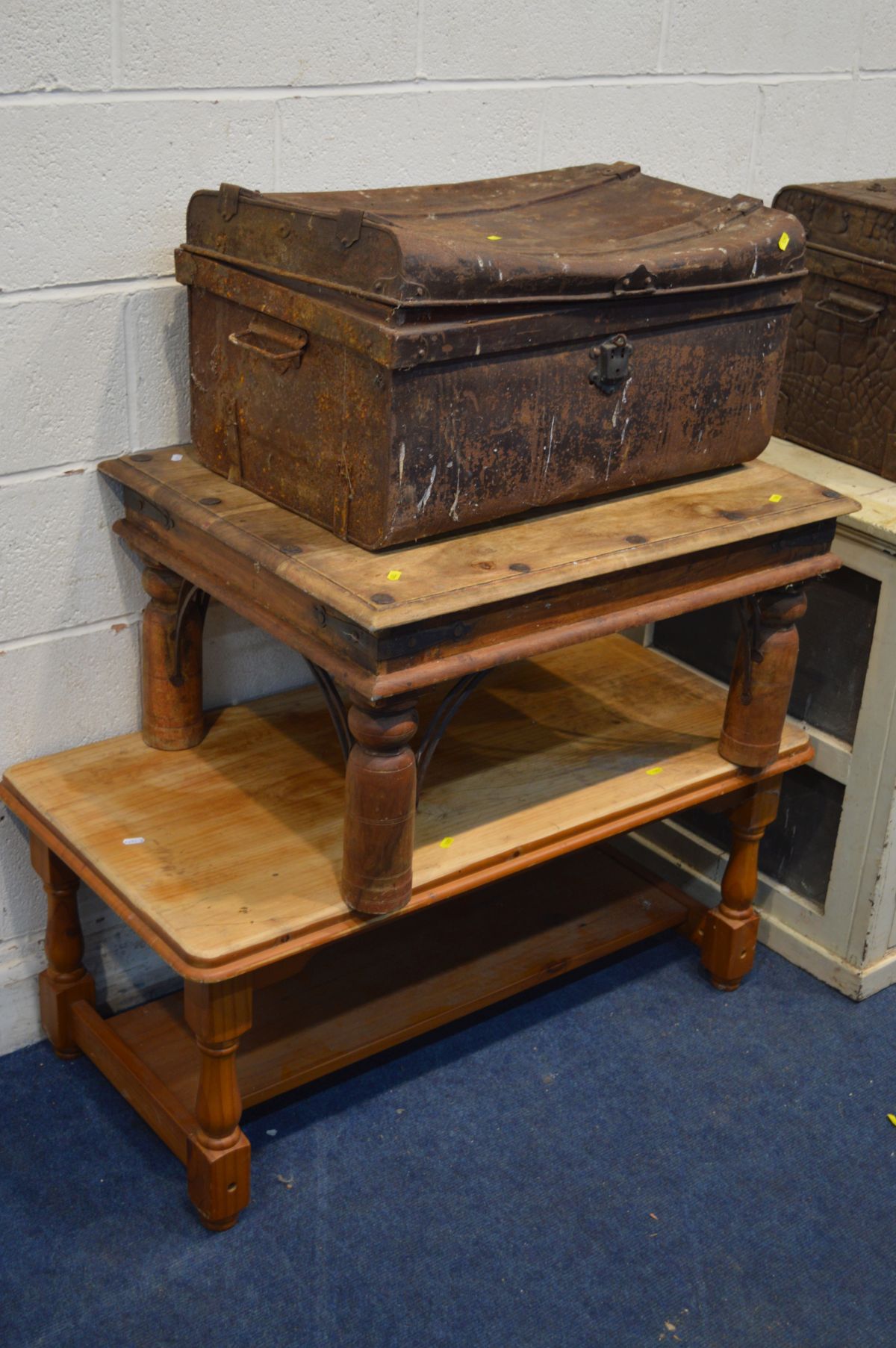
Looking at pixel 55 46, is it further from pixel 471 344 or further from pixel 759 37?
pixel 759 37

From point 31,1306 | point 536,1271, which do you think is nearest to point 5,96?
point 31,1306

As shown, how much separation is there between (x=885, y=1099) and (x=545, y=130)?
58.7 inches

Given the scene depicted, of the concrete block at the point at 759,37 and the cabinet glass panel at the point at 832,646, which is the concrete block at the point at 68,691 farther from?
the concrete block at the point at 759,37

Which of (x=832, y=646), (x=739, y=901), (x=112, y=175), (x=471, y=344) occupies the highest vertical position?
(x=112, y=175)

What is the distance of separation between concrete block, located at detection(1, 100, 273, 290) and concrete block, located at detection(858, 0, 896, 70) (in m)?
1.19

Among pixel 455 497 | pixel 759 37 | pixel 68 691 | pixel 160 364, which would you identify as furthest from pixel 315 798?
pixel 759 37

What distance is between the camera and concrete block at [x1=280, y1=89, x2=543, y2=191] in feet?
6.36

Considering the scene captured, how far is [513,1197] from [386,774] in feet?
2.15

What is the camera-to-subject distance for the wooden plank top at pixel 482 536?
1.56 meters

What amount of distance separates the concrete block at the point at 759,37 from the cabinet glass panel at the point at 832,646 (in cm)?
85

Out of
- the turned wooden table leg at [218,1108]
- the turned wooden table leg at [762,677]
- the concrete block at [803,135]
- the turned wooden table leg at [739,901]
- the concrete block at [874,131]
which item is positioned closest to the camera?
the turned wooden table leg at [218,1108]

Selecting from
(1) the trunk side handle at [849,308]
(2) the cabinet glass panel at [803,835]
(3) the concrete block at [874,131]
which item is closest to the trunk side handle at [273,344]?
(1) the trunk side handle at [849,308]

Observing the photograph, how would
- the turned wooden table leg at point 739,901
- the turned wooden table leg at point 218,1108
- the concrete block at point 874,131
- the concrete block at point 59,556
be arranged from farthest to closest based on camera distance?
1. the concrete block at point 874,131
2. the turned wooden table leg at point 739,901
3. the concrete block at point 59,556
4. the turned wooden table leg at point 218,1108

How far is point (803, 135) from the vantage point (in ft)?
8.27
